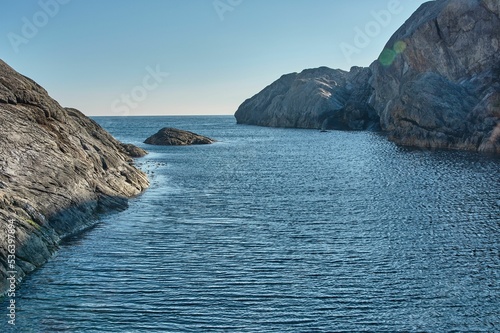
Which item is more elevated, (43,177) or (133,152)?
(43,177)

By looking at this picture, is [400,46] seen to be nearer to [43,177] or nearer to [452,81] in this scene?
[452,81]

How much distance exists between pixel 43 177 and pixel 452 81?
10797 centimetres

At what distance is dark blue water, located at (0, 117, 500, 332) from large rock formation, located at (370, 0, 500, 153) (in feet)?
138

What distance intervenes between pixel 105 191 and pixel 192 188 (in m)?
Result: 15.0

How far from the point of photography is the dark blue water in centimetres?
2177

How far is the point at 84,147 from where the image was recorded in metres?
49.9

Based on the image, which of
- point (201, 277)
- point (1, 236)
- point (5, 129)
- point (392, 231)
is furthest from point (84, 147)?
point (392, 231)

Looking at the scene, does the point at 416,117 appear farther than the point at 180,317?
Yes

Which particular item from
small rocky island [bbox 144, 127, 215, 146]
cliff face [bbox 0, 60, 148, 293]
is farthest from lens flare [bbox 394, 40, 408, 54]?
cliff face [bbox 0, 60, 148, 293]

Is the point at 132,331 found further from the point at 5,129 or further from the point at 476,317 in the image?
the point at 5,129

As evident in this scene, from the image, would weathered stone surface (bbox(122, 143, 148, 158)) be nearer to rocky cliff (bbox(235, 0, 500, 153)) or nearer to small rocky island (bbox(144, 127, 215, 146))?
small rocky island (bbox(144, 127, 215, 146))

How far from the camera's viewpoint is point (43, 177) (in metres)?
37.0

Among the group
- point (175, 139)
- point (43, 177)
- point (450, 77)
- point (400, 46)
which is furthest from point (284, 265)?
point (400, 46)

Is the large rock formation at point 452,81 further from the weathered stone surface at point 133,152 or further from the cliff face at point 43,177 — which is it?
the cliff face at point 43,177
